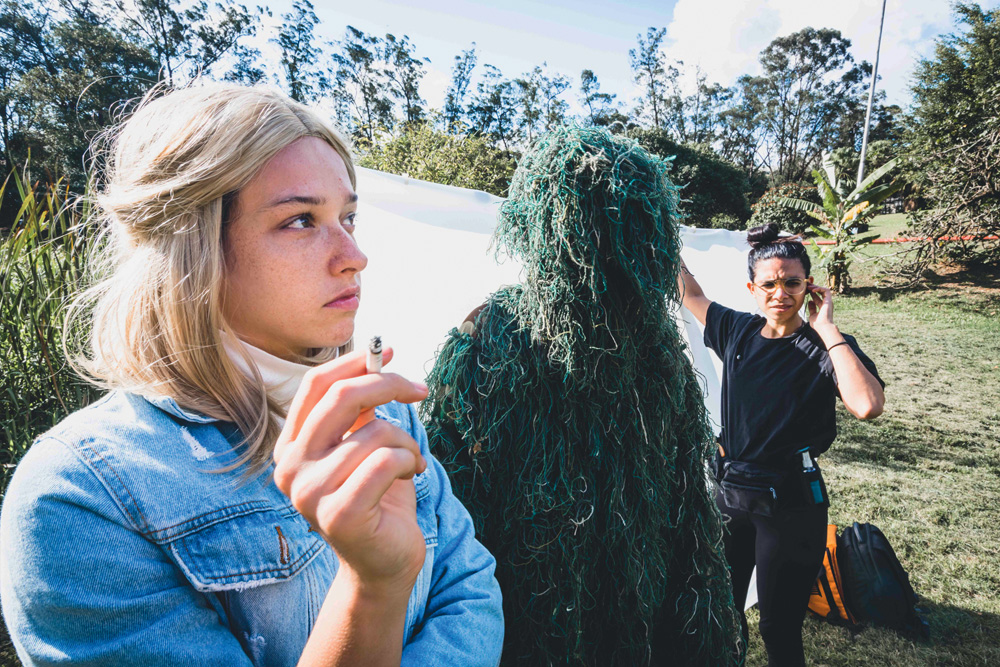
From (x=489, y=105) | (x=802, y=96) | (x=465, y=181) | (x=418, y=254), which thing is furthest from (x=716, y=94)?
(x=418, y=254)

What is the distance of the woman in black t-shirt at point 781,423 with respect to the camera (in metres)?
2.37

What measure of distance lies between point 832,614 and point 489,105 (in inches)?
1523

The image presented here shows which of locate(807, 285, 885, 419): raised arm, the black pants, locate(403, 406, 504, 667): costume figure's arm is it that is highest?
locate(807, 285, 885, 419): raised arm

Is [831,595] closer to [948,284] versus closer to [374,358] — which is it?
[374,358]

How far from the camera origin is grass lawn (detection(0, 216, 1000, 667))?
321cm

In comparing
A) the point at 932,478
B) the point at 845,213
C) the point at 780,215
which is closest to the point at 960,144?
the point at 845,213

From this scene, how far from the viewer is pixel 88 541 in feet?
2.23

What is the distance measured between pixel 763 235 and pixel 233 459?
9.27ft

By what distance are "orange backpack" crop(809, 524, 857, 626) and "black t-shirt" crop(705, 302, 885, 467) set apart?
1.31 m

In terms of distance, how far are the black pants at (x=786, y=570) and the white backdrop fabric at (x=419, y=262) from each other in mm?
1055

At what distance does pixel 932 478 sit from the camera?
5.49 m

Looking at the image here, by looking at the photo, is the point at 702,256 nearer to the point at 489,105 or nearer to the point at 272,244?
the point at 272,244

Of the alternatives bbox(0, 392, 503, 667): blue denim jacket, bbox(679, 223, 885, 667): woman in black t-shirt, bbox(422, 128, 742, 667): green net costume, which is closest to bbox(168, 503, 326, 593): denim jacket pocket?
bbox(0, 392, 503, 667): blue denim jacket

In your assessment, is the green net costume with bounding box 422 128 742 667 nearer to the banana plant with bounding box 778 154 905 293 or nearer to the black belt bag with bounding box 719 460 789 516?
the black belt bag with bounding box 719 460 789 516
